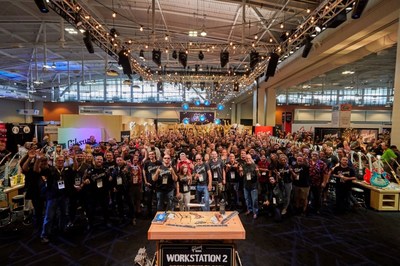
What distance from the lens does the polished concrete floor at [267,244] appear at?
3.83 meters

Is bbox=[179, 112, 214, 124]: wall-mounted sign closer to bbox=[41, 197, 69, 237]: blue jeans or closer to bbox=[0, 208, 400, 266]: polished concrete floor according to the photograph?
bbox=[0, 208, 400, 266]: polished concrete floor

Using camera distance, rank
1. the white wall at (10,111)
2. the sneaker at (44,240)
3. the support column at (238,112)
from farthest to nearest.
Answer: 1. the support column at (238,112)
2. the white wall at (10,111)
3. the sneaker at (44,240)

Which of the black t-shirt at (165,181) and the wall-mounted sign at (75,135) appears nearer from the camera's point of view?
the black t-shirt at (165,181)

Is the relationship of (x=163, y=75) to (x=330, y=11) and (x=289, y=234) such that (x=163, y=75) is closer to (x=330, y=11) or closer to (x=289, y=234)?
(x=330, y=11)

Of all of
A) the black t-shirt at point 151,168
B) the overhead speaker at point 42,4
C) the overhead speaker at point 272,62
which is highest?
the overhead speaker at point 42,4

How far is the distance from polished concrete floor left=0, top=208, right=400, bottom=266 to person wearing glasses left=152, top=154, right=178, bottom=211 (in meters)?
0.71

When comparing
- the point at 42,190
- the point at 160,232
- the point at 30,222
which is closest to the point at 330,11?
the point at 160,232

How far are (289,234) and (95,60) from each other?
1818cm

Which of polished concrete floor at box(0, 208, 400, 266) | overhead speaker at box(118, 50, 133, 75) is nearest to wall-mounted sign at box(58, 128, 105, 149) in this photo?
overhead speaker at box(118, 50, 133, 75)

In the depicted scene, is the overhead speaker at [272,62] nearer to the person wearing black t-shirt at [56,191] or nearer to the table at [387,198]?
the table at [387,198]

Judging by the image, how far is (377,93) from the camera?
94.7 feet

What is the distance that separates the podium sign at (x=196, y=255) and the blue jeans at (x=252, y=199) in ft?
9.17

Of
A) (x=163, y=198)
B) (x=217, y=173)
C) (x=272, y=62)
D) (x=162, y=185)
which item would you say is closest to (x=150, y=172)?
(x=162, y=185)

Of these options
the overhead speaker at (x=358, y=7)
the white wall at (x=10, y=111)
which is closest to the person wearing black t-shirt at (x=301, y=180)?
the overhead speaker at (x=358, y=7)
